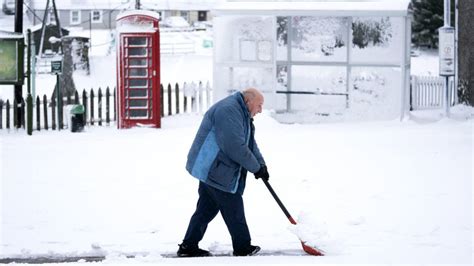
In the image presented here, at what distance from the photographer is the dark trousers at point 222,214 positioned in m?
8.59

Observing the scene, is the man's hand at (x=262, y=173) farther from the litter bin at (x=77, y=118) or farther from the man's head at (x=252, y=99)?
the litter bin at (x=77, y=118)

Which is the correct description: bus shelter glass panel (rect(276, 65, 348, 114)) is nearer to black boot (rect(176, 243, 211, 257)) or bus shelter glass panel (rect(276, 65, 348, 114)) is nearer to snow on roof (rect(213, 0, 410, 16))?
snow on roof (rect(213, 0, 410, 16))

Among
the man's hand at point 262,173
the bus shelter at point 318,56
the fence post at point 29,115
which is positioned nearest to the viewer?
the man's hand at point 262,173

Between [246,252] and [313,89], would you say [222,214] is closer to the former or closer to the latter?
[246,252]

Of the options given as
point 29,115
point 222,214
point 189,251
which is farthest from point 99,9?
point 222,214

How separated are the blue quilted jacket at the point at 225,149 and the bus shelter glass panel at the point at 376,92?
13.8 m

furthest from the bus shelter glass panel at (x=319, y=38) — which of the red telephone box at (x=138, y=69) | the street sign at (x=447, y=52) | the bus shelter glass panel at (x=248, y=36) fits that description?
the red telephone box at (x=138, y=69)

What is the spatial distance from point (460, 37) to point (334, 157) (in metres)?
8.81

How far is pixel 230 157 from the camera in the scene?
27.5 ft

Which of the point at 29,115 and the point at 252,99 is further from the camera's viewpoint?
the point at 29,115

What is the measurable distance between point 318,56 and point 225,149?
47.8ft

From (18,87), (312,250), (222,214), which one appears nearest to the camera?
(222,214)

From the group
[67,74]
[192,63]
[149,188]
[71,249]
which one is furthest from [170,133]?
[192,63]

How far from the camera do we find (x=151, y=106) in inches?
811
